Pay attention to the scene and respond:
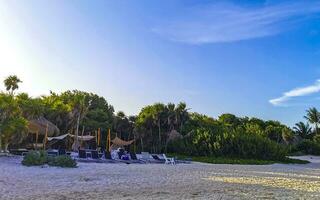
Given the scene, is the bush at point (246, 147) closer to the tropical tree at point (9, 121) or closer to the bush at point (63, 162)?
the tropical tree at point (9, 121)

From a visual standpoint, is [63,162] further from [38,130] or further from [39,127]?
[39,127]

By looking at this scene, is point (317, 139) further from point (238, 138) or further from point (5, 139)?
point (5, 139)

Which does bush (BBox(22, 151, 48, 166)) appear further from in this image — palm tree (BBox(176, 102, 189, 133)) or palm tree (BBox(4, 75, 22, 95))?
palm tree (BBox(176, 102, 189, 133))

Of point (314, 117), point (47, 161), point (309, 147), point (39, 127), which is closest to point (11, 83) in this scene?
point (39, 127)

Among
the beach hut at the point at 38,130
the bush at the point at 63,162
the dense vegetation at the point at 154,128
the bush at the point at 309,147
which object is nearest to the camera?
the bush at the point at 63,162

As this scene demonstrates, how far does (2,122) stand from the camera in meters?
25.2

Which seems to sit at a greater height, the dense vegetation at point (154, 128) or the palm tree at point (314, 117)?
the palm tree at point (314, 117)

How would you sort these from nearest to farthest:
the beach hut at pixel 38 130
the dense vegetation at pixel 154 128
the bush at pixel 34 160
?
1. the bush at pixel 34 160
2. the beach hut at pixel 38 130
3. the dense vegetation at pixel 154 128

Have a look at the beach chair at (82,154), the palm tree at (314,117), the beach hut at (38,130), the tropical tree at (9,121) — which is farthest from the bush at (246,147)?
the palm tree at (314,117)

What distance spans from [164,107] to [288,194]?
112 feet

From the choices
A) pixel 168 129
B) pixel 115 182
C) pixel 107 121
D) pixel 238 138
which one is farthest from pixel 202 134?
pixel 115 182

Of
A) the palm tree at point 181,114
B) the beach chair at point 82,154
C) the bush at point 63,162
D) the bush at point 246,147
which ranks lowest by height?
the bush at point 63,162

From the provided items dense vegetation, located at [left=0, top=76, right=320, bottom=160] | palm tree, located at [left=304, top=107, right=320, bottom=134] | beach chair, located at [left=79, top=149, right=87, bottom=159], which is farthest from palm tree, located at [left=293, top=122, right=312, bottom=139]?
beach chair, located at [left=79, top=149, right=87, bottom=159]

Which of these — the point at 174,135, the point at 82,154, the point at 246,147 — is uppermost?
the point at 174,135
